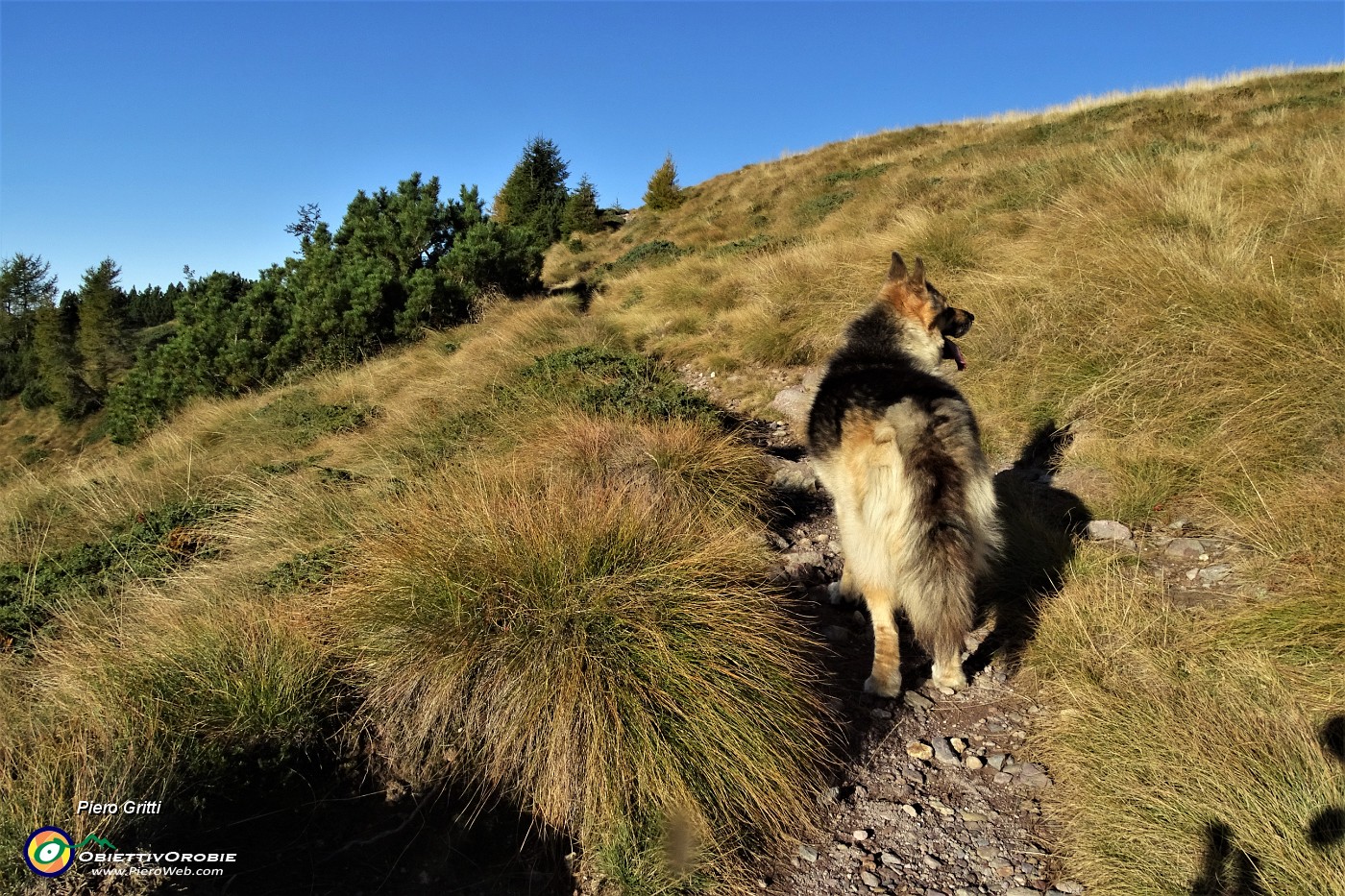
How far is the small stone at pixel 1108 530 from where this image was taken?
4219 millimetres

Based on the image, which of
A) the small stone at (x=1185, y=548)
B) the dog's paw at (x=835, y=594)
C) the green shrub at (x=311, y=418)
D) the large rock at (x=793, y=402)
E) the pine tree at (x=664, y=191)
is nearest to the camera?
the small stone at (x=1185, y=548)

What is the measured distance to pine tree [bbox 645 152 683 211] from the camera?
1187 inches

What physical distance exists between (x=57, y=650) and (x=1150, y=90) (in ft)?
92.9

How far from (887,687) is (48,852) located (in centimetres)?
306

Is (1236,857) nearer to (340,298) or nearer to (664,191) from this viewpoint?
(340,298)

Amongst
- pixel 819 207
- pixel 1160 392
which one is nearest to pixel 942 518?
pixel 1160 392

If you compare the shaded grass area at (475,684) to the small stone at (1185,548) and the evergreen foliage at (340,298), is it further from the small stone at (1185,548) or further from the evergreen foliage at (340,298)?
the evergreen foliage at (340,298)

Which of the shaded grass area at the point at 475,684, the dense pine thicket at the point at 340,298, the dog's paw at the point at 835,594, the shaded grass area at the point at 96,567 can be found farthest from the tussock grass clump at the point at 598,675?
the dense pine thicket at the point at 340,298

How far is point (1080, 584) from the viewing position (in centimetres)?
350

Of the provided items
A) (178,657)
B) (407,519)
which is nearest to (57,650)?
(178,657)

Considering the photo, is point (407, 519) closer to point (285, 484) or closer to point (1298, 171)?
point (285, 484)

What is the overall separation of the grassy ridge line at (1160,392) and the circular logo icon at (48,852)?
3.03 meters

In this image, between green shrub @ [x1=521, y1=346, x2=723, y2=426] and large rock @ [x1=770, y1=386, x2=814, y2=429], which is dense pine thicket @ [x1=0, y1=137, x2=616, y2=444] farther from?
large rock @ [x1=770, y1=386, x2=814, y2=429]

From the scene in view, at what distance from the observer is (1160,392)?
493cm
